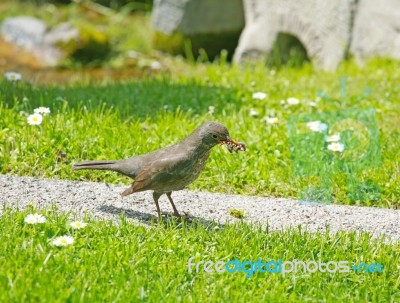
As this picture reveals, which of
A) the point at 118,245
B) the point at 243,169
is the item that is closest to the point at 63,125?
the point at 243,169

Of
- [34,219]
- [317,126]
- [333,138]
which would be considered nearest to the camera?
[34,219]

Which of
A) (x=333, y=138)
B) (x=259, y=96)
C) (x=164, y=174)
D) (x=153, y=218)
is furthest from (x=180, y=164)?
(x=259, y=96)

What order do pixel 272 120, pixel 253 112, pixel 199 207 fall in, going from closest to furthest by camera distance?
pixel 199 207 → pixel 272 120 → pixel 253 112

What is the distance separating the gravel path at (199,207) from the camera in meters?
5.03

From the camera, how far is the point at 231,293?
4008 mm

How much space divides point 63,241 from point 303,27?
224 inches

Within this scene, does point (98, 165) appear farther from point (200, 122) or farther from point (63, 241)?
point (200, 122)

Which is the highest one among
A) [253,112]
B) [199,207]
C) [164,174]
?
[164,174]

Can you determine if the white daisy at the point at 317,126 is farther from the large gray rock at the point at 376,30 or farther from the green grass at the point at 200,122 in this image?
the large gray rock at the point at 376,30

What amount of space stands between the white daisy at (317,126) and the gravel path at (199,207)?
Answer: 999 millimetres

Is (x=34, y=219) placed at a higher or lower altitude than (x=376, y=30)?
lower

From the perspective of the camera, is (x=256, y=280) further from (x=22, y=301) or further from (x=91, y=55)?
(x=91, y=55)

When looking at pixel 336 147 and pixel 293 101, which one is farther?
pixel 293 101

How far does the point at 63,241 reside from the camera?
4270 millimetres
